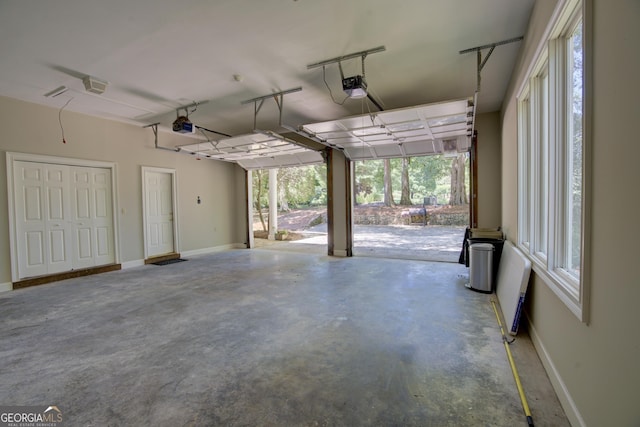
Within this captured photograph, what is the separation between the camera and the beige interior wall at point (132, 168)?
4.82 m

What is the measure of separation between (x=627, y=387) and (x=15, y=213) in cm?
743

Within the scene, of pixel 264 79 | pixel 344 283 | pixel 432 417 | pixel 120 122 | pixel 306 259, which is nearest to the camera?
pixel 432 417

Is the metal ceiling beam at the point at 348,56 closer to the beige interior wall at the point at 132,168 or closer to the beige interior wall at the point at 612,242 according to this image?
the beige interior wall at the point at 612,242

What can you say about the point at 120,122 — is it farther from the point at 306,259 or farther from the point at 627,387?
the point at 627,387

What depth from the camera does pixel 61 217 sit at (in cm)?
544

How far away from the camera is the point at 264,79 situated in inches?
164

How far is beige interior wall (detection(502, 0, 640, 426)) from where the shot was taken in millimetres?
1179

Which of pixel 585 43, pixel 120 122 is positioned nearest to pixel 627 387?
pixel 585 43

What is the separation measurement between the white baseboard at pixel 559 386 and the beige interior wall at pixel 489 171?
11.6 feet

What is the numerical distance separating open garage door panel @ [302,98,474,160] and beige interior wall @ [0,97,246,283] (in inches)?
158

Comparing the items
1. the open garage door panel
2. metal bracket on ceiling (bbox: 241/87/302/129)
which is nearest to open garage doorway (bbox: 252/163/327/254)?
the open garage door panel

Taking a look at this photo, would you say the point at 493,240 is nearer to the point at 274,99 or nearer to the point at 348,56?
the point at 348,56

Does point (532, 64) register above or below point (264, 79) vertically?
below

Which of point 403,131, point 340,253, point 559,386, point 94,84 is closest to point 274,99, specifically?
point 403,131
